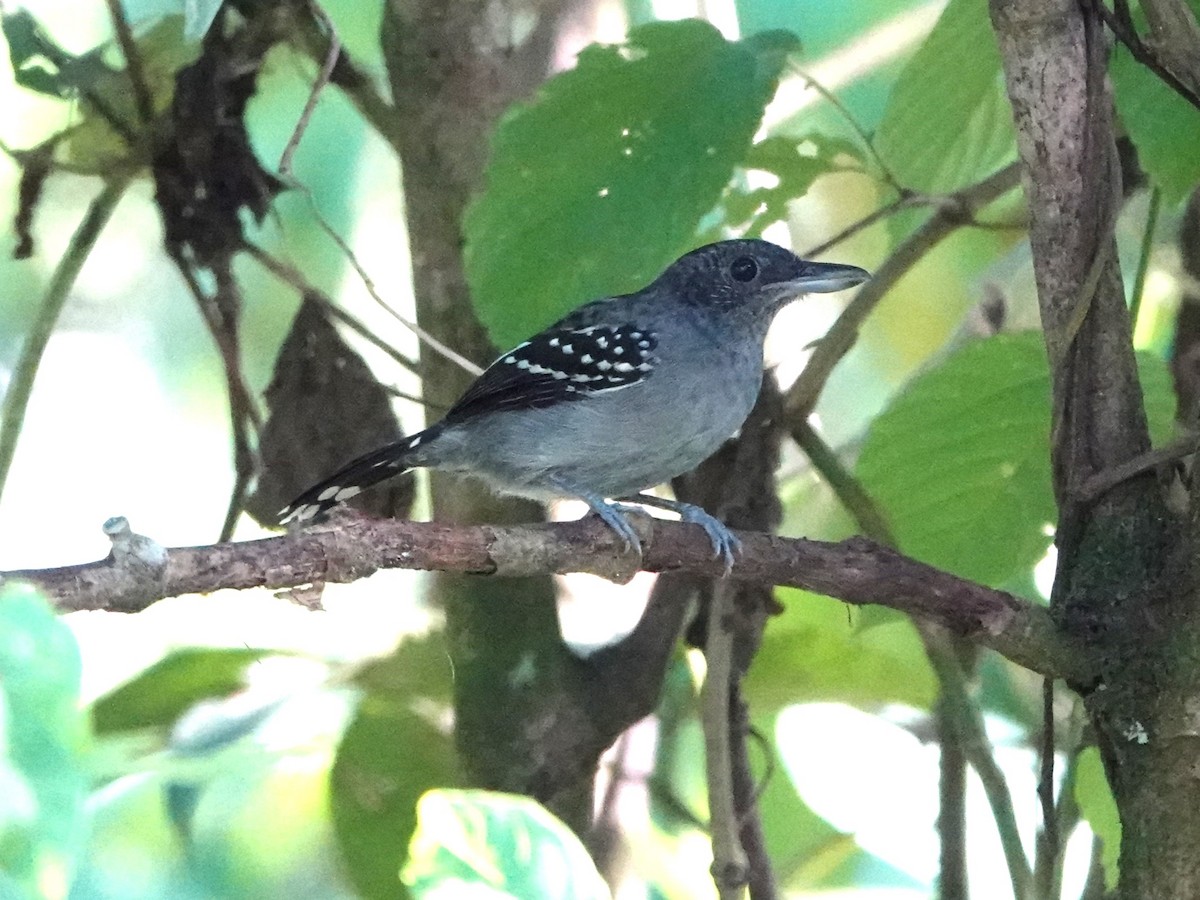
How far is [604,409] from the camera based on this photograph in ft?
8.73

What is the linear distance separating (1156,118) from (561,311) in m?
0.89

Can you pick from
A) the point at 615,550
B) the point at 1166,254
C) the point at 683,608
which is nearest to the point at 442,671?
the point at 683,608

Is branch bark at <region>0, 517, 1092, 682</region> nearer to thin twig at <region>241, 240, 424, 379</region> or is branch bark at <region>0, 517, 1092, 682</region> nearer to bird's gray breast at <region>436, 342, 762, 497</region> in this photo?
bird's gray breast at <region>436, 342, 762, 497</region>

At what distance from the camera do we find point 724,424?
2.53 meters

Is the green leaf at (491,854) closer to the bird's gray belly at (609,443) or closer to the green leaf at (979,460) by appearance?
the green leaf at (979,460)

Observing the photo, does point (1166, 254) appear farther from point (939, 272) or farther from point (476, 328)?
point (476, 328)

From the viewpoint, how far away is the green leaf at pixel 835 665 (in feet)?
8.14

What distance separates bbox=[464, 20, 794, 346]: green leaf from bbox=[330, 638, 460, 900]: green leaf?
0.81 metres

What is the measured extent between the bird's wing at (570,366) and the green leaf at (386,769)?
53cm

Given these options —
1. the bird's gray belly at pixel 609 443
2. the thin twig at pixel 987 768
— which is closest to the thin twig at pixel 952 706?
the thin twig at pixel 987 768

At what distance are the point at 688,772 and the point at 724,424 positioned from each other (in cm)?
75

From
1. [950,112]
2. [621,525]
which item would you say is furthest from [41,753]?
[950,112]

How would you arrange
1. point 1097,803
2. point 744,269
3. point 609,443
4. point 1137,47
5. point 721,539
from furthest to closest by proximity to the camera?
point 744,269 < point 609,443 < point 1097,803 < point 721,539 < point 1137,47

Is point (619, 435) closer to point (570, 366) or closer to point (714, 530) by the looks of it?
point (570, 366)
